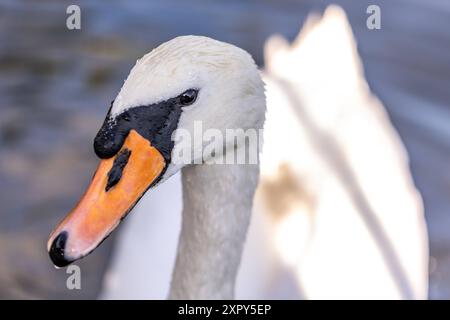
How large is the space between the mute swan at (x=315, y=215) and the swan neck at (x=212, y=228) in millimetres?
528

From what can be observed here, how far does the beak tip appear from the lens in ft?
6.99

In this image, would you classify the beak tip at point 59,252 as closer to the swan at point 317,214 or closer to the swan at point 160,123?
the swan at point 160,123

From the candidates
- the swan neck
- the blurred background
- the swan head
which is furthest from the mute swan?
the swan head

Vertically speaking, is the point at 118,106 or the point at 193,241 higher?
the point at 118,106

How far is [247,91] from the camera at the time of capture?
2.33 m

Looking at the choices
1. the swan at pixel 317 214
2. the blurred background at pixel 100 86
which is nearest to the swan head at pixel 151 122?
the swan at pixel 317 214

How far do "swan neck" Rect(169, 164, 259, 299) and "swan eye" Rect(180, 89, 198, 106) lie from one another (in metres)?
0.30

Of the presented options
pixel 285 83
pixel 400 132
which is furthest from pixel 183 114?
pixel 400 132

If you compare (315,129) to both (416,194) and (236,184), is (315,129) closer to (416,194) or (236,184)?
(416,194)

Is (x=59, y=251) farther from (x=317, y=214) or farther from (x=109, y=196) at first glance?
(x=317, y=214)

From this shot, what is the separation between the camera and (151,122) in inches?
85.4

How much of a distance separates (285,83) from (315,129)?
0.38 m

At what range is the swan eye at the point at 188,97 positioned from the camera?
85.4 inches

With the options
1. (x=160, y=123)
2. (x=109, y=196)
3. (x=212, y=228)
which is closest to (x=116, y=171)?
(x=109, y=196)
